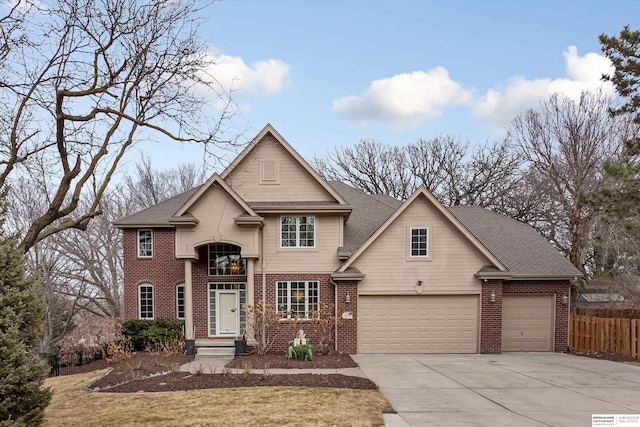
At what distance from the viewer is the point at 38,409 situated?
21.8 ft

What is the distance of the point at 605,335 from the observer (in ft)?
50.8

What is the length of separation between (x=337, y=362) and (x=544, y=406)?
6235 millimetres

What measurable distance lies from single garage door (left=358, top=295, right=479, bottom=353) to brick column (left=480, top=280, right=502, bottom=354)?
0.88 ft

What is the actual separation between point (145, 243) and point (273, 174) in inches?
240

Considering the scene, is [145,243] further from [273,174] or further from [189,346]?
[273,174]

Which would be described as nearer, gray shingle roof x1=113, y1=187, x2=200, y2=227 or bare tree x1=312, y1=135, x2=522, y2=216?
gray shingle roof x1=113, y1=187, x2=200, y2=227

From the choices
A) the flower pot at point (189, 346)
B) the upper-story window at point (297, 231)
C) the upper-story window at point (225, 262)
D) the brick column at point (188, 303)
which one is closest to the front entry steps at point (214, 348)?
the flower pot at point (189, 346)

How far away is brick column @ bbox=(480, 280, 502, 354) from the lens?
50.3 ft

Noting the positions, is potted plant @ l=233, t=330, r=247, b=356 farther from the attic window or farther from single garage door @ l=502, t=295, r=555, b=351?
single garage door @ l=502, t=295, r=555, b=351

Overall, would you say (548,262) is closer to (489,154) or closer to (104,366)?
(104,366)

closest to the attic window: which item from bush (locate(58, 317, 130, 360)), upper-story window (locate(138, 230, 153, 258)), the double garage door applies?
upper-story window (locate(138, 230, 153, 258))

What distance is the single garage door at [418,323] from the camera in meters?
15.5

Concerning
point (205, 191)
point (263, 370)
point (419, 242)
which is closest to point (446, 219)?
point (419, 242)

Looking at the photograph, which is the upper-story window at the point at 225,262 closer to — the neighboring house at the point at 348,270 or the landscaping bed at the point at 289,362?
the neighboring house at the point at 348,270
